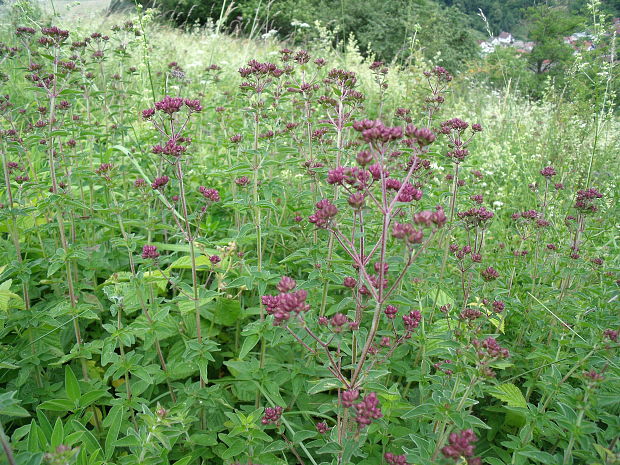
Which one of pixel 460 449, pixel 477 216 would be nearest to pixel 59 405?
pixel 460 449

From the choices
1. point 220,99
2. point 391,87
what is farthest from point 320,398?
point 391,87

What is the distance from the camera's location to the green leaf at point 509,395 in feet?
7.60

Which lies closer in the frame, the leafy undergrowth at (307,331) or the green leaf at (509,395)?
the leafy undergrowth at (307,331)

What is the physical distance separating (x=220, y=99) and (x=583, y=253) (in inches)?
232

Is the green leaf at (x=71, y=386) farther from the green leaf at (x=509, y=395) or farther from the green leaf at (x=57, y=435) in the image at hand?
the green leaf at (x=509, y=395)

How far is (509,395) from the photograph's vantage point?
2363 mm

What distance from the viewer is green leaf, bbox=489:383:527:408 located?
2.32m

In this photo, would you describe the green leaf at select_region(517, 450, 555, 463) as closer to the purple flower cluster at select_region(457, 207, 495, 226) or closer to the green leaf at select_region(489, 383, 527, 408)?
the green leaf at select_region(489, 383, 527, 408)

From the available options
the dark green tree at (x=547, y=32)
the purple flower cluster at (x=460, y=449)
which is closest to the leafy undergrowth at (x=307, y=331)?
the purple flower cluster at (x=460, y=449)

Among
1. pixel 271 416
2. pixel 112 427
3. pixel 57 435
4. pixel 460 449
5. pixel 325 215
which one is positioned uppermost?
pixel 325 215

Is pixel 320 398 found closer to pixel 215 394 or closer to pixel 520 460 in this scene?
pixel 215 394

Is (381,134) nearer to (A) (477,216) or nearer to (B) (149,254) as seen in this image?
(A) (477,216)

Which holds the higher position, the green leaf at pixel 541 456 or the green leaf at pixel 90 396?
the green leaf at pixel 541 456

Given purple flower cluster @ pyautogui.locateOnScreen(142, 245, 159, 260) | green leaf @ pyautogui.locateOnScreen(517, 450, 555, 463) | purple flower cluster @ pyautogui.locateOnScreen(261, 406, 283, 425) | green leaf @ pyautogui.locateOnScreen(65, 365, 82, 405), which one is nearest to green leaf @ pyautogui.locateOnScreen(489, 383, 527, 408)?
green leaf @ pyautogui.locateOnScreen(517, 450, 555, 463)
